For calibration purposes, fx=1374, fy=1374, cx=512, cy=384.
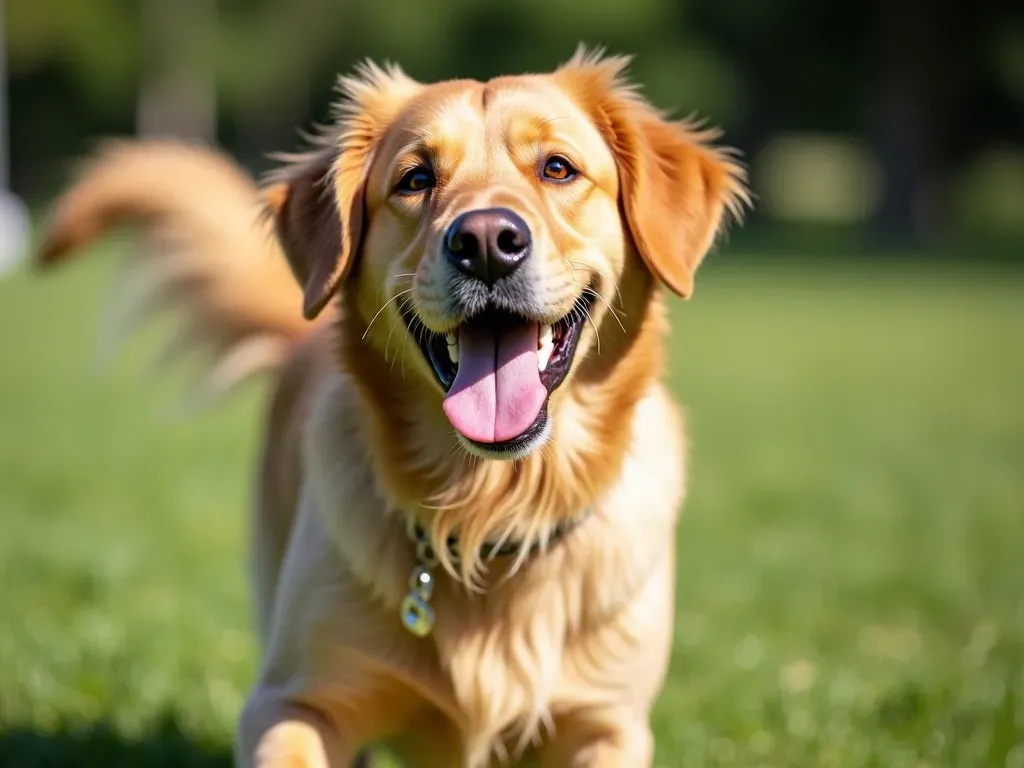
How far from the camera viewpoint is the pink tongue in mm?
3199

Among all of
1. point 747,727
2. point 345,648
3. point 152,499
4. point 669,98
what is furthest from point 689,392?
point 669,98

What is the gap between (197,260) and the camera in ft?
16.4

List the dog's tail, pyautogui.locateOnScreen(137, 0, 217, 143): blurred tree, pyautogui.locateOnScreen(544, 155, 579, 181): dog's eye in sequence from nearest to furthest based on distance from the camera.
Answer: pyautogui.locateOnScreen(544, 155, 579, 181): dog's eye < the dog's tail < pyautogui.locateOnScreen(137, 0, 217, 143): blurred tree

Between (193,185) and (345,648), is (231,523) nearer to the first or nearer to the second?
(193,185)

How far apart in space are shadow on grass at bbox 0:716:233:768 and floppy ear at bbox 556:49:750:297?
1.91 m

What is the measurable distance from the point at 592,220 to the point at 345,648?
1.23m

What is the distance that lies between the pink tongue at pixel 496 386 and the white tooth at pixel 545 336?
0.07 feet

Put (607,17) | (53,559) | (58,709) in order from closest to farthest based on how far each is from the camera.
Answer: (58,709), (53,559), (607,17)

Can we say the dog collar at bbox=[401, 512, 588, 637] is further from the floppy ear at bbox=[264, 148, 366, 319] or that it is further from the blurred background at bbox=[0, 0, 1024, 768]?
the blurred background at bbox=[0, 0, 1024, 768]

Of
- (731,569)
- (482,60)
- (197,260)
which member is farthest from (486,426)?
(482,60)

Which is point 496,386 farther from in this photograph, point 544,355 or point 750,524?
point 750,524

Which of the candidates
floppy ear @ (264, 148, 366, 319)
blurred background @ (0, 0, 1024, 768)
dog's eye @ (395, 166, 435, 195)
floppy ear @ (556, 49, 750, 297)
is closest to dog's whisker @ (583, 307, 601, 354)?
floppy ear @ (556, 49, 750, 297)

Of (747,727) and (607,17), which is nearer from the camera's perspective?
(747,727)

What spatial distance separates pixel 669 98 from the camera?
134 feet
